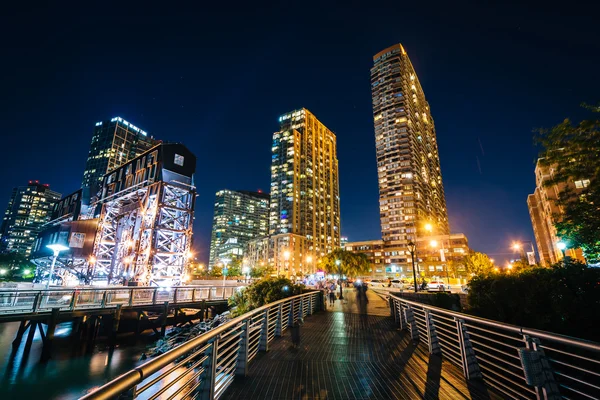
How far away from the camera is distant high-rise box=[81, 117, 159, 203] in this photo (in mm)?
123375

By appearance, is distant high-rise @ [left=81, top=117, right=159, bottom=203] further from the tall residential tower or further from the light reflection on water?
the light reflection on water

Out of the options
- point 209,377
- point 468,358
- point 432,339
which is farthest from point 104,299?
point 468,358

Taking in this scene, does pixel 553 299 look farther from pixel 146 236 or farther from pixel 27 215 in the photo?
pixel 27 215

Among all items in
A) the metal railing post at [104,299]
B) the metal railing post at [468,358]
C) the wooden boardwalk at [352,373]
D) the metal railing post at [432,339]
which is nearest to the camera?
the wooden boardwalk at [352,373]

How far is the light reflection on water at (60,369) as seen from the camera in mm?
12117

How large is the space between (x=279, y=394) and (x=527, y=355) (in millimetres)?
3792

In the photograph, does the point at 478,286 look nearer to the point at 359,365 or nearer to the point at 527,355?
the point at 359,365

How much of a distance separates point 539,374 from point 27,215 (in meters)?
221

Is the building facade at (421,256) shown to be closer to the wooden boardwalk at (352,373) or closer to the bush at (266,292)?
the bush at (266,292)

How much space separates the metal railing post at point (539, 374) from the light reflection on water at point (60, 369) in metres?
15.7

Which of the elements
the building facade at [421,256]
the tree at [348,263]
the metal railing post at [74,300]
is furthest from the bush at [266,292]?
the building facade at [421,256]

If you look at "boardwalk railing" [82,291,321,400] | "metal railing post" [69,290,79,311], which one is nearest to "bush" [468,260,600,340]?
"boardwalk railing" [82,291,321,400]

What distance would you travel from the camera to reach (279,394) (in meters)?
4.70

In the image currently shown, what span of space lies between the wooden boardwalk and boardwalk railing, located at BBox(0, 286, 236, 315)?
15.8 meters
